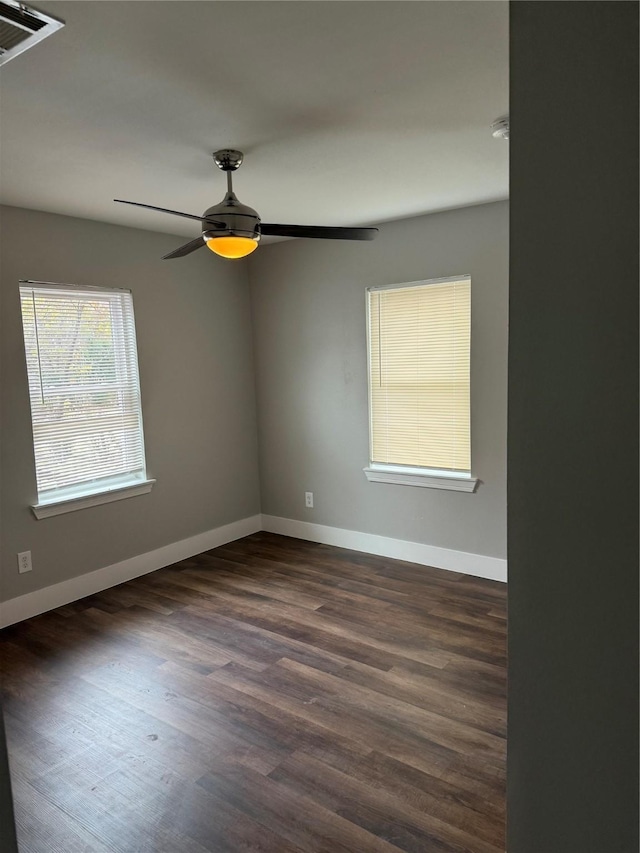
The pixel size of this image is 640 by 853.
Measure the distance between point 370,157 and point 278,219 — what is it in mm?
1316

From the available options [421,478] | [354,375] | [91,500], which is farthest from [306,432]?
[91,500]

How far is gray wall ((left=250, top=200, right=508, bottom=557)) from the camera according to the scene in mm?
3826

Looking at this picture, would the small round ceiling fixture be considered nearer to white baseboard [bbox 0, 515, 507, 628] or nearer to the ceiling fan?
the ceiling fan

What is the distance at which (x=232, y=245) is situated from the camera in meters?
2.63

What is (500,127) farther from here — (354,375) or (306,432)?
(306,432)

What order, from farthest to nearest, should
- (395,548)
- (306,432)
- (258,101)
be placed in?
(306,432) → (395,548) → (258,101)

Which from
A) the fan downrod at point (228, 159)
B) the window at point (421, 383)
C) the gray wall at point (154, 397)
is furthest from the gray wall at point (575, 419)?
the gray wall at point (154, 397)

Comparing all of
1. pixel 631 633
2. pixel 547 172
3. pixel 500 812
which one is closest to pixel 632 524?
pixel 631 633

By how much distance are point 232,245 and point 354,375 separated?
6.68 ft

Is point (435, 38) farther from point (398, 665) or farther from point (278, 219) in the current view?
point (398, 665)

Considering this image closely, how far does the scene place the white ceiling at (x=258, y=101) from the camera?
161 cm

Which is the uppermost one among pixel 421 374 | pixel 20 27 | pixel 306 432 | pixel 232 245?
pixel 20 27

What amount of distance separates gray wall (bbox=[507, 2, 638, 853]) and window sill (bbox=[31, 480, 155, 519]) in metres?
3.43

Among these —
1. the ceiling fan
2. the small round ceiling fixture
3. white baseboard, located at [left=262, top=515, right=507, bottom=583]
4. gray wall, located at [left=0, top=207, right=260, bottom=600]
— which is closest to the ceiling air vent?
the ceiling fan
